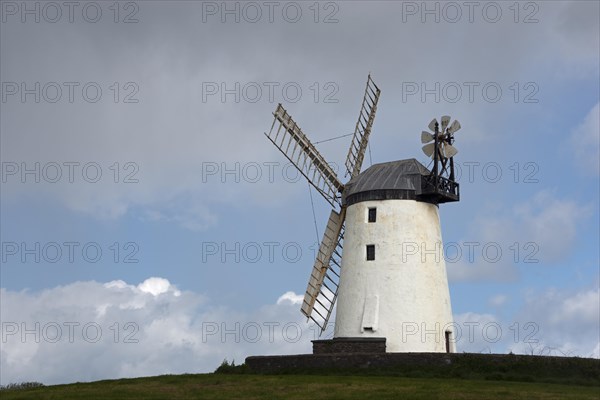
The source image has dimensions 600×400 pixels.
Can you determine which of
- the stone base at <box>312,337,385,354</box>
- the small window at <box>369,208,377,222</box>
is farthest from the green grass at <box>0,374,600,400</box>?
the small window at <box>369,208,377,222</box>

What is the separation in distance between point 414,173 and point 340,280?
19.3ft

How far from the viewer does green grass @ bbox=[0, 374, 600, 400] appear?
2462 centimetres

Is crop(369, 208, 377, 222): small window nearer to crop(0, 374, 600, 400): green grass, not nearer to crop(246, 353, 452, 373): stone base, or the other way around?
crop(246, 353, 452, 373): stone base

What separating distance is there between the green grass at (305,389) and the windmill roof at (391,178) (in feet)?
32.4

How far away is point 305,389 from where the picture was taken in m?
26.0

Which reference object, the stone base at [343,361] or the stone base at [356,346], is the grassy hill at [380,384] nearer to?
the stone base at [343,361]

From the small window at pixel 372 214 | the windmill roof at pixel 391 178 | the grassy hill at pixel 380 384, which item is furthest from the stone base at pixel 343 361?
the windmill roof at pixel 391 178

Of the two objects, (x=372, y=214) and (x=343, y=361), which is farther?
(x=372, y=214)

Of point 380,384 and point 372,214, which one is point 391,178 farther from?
point 380,384

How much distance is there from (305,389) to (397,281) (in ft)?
33.3

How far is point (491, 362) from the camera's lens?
29750 mm

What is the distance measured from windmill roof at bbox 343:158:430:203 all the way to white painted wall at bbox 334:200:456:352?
68 cm

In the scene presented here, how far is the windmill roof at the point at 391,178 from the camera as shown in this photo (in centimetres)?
3612

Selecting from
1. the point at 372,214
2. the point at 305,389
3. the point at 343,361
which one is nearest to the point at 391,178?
the point at 372,214
